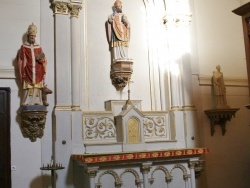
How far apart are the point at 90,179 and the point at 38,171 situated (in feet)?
3.73

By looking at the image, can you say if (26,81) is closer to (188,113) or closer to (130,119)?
(130,119)

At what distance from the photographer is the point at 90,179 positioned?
18.9 ft

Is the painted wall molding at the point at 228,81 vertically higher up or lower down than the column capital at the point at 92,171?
higher up

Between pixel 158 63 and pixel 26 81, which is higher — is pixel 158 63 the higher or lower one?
the higher one

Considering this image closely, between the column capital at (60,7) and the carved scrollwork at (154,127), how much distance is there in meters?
2.77

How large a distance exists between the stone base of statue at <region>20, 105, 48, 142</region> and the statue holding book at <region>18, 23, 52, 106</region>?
0.12m

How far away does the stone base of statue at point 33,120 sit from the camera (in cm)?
614

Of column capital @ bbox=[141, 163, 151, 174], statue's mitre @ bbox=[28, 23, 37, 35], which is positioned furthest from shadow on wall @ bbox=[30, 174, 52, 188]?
statue's mitre @ bbox=[28, 23, 37, 35]

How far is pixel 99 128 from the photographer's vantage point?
6844 mm

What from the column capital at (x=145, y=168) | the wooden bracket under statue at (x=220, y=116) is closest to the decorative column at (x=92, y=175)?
the column capital at (x=145, y=168)

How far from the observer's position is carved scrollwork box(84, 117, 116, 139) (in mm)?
6758

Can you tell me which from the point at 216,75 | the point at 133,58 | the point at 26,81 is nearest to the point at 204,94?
the point at 216,75

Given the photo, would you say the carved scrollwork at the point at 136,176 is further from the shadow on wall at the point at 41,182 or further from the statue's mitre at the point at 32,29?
the statue's mitre at the point at 32,29

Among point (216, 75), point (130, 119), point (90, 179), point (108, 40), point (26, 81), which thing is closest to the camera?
point (90, 179)
